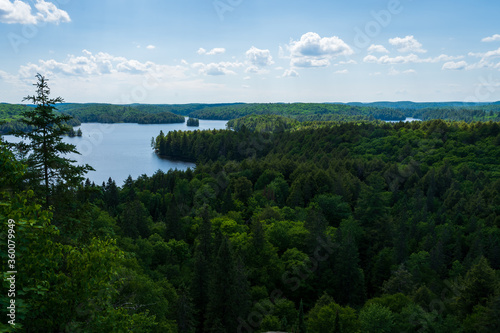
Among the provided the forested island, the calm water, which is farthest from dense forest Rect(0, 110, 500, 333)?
the calm water

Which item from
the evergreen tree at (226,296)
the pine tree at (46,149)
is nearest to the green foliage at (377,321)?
the evergreen tree at (226,296)

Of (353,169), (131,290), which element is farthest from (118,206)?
(353,169)

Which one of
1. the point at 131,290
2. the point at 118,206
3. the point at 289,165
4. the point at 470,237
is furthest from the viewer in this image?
the point at 289,165

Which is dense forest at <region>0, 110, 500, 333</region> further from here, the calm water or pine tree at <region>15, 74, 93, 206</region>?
the calm water

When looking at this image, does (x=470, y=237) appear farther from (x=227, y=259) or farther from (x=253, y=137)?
(x=253, y=137)

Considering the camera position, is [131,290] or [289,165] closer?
[131,290]

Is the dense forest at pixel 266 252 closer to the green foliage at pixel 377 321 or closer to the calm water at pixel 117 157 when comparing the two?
the green foliage at pixel 377 321
